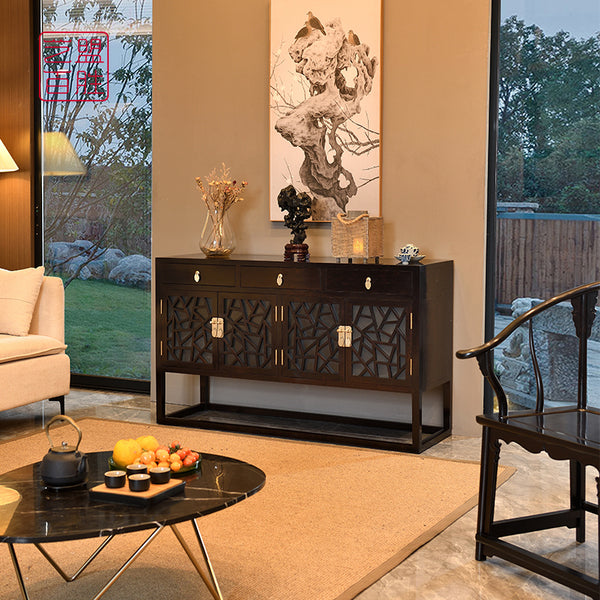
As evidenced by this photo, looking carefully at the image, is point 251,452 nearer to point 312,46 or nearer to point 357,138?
point 357,138

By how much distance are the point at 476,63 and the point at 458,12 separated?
11.0 inches

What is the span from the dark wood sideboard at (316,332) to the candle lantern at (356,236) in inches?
7.8

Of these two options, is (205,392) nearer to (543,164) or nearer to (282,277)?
(282,277)

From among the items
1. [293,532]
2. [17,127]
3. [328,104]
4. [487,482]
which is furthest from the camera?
[17,127]

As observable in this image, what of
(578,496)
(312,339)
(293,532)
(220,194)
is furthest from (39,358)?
(578,496)

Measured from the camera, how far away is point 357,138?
15.6ft

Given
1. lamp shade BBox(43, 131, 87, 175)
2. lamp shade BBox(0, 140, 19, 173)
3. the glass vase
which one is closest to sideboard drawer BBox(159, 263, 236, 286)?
the glass vase

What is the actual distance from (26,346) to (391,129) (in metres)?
2.23

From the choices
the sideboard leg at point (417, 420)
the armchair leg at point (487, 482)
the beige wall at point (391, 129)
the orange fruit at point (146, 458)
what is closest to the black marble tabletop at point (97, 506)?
the orange fruit at point (146, 458)

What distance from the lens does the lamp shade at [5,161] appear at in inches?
Result: 227

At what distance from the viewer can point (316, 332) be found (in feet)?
14.6

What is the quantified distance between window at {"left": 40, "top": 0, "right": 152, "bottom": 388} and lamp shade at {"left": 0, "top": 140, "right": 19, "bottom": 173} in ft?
0.79

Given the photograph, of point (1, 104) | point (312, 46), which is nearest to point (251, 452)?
point (312, 46)

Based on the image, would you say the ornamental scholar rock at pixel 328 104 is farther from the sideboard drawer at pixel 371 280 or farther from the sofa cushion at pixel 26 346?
the sofa cushion at pixel 26 346
